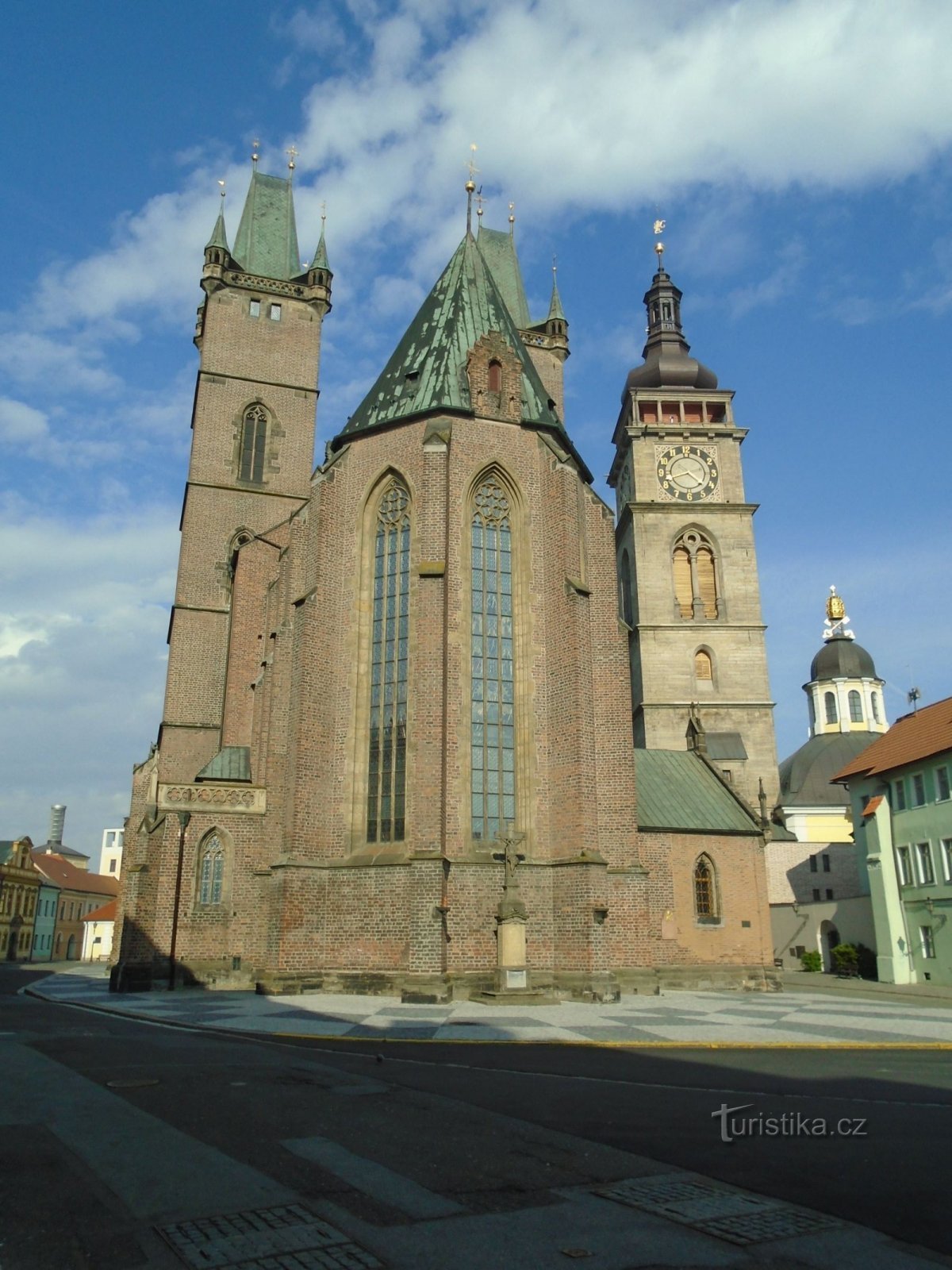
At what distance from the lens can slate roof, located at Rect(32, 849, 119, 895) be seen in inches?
3364

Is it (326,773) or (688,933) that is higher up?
(326,773)

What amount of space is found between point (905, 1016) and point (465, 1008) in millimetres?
8900

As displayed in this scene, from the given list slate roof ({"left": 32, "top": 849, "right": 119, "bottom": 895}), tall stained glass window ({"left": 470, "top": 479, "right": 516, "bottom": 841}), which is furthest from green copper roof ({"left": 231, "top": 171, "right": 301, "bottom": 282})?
slate roof ({"left": 32, "top": 849, "right": 119, "bottom": 895})

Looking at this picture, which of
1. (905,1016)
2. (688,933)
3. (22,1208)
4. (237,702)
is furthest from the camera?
(237,702)

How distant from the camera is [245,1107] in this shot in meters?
8.77

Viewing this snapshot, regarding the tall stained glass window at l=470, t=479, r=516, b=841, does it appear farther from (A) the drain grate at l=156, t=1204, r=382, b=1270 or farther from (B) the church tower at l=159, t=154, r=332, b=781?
(A) the drain grate at l=156, t=1204, r=382, b=1270

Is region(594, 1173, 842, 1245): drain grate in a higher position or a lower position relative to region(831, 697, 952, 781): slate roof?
lower

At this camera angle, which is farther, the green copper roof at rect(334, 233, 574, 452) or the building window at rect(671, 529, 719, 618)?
the building window at rect(671, 529, 719, 618)

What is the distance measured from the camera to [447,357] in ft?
87.0

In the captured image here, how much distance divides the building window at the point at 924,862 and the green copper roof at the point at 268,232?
3402 centimetres

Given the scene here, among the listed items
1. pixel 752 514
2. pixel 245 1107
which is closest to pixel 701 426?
pixel 752 514

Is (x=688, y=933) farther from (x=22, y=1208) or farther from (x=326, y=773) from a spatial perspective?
(x=22, y=1208)

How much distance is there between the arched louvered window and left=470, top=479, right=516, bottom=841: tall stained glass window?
22890mm

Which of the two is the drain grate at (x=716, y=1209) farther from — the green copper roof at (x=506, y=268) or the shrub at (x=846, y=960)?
the green copper roof at (x=506, y=268)
